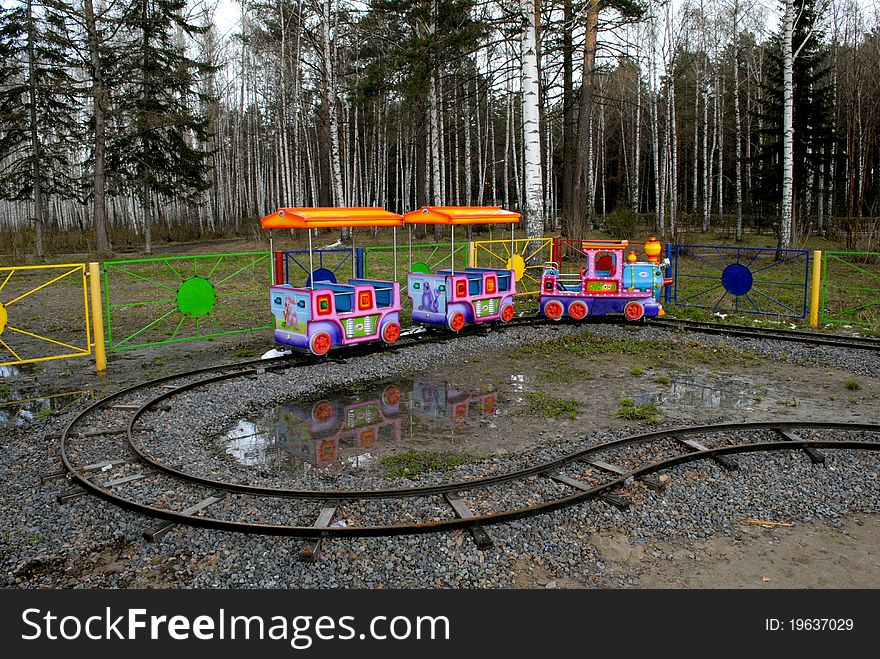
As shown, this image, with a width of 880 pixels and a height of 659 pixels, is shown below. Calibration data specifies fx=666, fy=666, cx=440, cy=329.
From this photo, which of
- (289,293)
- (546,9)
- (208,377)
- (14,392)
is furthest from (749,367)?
(546,9)

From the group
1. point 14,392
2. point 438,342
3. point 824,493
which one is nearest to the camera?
point 824,493

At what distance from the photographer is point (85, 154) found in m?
48.3

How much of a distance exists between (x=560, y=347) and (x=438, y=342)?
239cm

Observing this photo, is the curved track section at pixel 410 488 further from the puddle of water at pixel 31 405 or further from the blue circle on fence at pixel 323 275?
the blue circle on fence at pixel 323 275

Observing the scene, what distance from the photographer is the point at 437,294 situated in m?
13.7

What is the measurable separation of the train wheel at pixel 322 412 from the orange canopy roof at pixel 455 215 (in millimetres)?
5025

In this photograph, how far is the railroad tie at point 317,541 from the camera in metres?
4.95

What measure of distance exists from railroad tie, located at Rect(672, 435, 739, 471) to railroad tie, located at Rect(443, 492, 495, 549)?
9.25ft

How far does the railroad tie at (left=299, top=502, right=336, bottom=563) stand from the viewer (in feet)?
16.3

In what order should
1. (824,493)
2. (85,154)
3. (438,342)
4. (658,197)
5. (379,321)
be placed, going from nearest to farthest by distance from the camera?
(824,493)
(379,321)
(438,342)
(658,197)
(85,154)

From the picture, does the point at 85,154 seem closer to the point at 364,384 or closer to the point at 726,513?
the point at 364,384

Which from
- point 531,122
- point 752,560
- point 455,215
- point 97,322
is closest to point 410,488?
point 752,560

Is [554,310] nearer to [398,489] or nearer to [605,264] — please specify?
[605,264]

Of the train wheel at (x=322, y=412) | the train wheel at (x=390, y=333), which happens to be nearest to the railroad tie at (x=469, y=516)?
the train wheel at (x=322, y=412)
